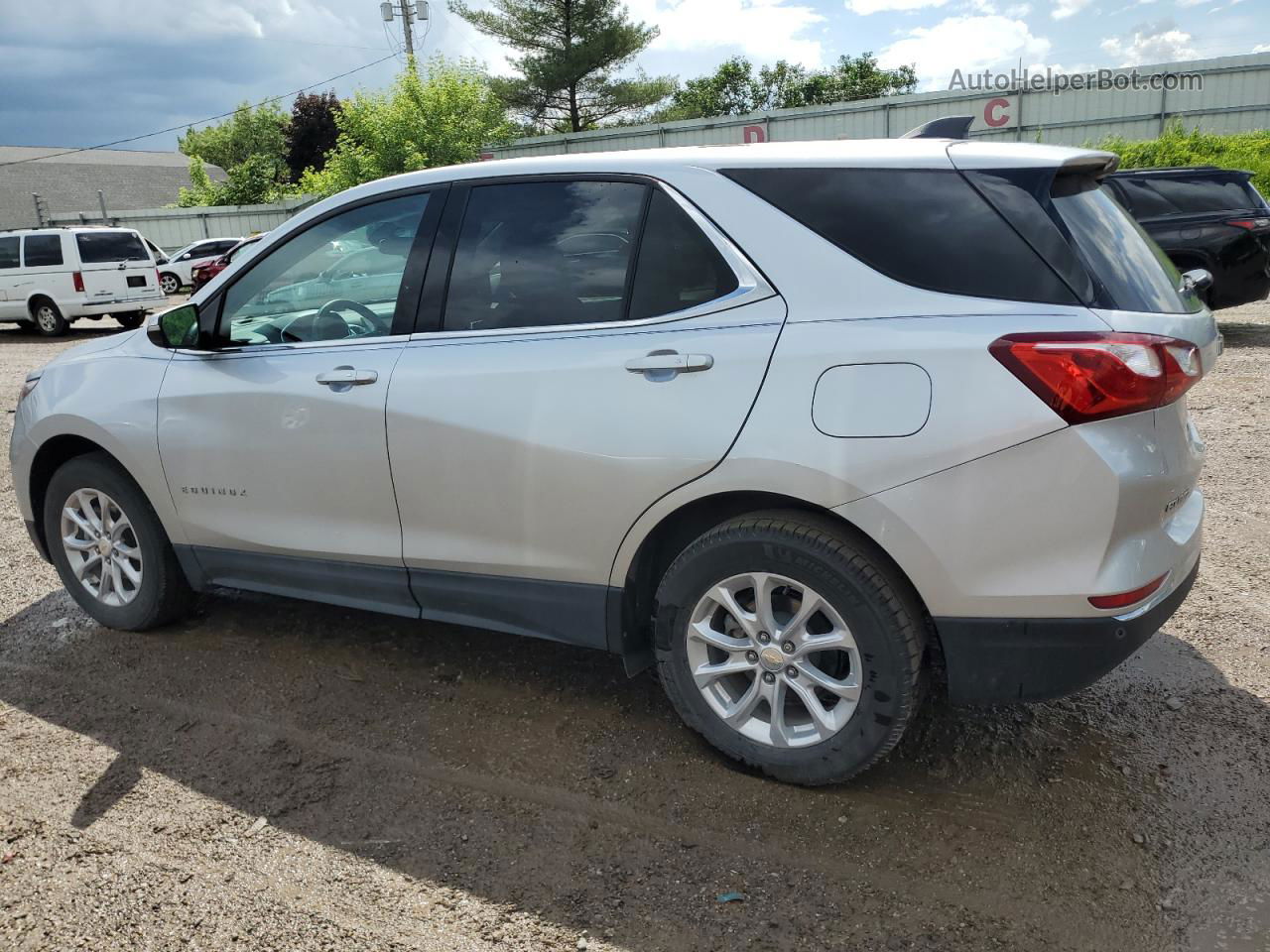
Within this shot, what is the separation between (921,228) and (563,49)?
138 ft

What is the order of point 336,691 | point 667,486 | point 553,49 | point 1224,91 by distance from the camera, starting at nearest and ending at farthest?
point 667,486 → point 336,691 → point 1224,91 → point 553,49

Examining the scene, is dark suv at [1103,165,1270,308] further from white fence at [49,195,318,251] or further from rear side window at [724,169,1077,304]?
white fence at [49,195,318,251]

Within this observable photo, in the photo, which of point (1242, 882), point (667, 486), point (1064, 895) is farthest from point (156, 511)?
point (1242, 882)

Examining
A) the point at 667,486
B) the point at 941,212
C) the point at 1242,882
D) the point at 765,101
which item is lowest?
the point at 1242,882

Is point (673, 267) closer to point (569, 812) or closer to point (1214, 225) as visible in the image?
point (569, 812)

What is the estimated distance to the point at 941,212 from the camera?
2.68m

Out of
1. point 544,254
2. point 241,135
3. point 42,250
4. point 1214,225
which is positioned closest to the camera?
point 544,254

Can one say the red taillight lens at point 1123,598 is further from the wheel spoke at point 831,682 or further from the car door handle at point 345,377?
the car door handle at point 345,377

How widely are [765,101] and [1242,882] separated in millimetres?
70644

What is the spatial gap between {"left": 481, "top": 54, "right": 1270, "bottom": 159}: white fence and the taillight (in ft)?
78.2

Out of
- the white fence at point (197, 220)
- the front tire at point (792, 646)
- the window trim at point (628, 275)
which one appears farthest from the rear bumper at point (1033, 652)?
the white fence at point (197, 220)

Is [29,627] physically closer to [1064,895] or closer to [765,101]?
[1064,895]

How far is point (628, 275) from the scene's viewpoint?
10.1 ft

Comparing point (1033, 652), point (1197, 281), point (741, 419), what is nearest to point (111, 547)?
point (741, 419)
